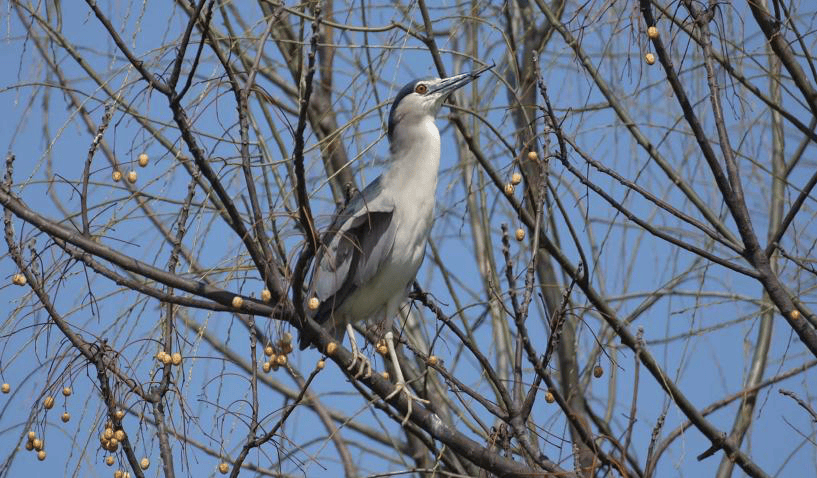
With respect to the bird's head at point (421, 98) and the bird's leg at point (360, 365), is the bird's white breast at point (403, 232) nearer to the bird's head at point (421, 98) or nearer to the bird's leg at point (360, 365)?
the bird's head at point (421, 98)

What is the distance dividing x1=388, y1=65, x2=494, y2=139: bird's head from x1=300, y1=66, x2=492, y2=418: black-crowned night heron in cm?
7

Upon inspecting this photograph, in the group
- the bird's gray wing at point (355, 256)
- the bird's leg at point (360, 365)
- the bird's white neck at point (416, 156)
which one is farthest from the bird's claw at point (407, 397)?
the bird's white neck at point (416, 156)

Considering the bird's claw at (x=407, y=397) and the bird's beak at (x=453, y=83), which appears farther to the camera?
the bird's beak at (x=453, y=83)

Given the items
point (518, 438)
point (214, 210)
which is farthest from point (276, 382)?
point (518, 438)

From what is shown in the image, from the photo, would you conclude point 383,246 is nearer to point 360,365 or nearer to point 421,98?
point 360,365

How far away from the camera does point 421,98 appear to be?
14.8ft

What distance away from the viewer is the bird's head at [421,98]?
442 cm

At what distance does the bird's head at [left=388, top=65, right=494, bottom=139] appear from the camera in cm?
442

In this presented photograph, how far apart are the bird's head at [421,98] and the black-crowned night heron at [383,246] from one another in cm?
7

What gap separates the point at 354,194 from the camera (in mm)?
4055

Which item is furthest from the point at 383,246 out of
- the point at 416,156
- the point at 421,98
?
the point at 421,98

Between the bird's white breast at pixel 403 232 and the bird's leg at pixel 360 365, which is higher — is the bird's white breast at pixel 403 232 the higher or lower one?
the higher one

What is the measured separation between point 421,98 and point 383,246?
32.5 inches

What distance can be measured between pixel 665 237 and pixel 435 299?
2.51 ft
